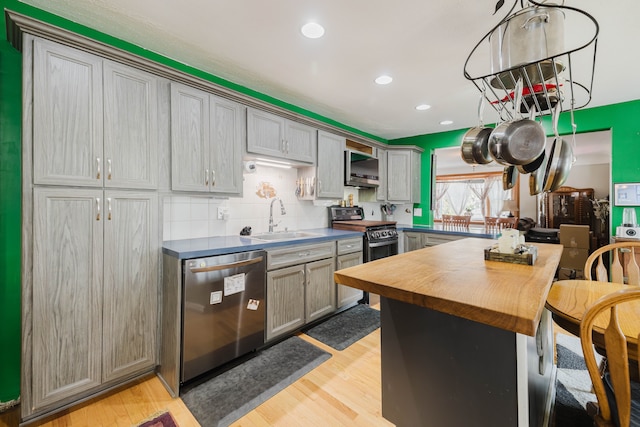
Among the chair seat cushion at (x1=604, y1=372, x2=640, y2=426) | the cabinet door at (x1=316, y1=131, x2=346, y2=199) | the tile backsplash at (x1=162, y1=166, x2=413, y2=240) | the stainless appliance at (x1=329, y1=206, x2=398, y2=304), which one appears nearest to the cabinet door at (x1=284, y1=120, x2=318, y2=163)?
the cabinet door at (x1=316, y1=131, x2=346, y2=199)

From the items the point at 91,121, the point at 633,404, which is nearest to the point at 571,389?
the point at 633,404

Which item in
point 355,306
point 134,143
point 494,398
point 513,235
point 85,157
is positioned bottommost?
point 355,306

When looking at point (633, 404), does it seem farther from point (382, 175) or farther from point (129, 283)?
point (382, 175)

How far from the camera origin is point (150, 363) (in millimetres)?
1927

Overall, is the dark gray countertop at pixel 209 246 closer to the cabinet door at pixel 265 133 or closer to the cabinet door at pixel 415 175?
the cabinet door at pixel 265 133

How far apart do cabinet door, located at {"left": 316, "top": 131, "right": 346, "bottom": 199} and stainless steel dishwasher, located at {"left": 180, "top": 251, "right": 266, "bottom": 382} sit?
1355 millimetres

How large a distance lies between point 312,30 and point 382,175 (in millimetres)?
2769

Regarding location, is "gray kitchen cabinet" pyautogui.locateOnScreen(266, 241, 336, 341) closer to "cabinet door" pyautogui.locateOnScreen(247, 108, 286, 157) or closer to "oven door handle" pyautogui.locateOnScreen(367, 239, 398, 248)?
"oven door handle" pyautogui.locateOnScreen(367, 239, 398, 248)

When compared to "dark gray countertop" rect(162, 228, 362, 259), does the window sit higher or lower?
higher

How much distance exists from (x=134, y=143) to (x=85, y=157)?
289 mm

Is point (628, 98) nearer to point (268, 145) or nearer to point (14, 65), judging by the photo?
point (268, 145)

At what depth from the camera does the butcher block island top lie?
2.47ft

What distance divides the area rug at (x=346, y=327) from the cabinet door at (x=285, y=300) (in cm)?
25

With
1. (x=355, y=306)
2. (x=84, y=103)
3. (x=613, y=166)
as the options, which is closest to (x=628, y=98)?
(x=613, y=166)
